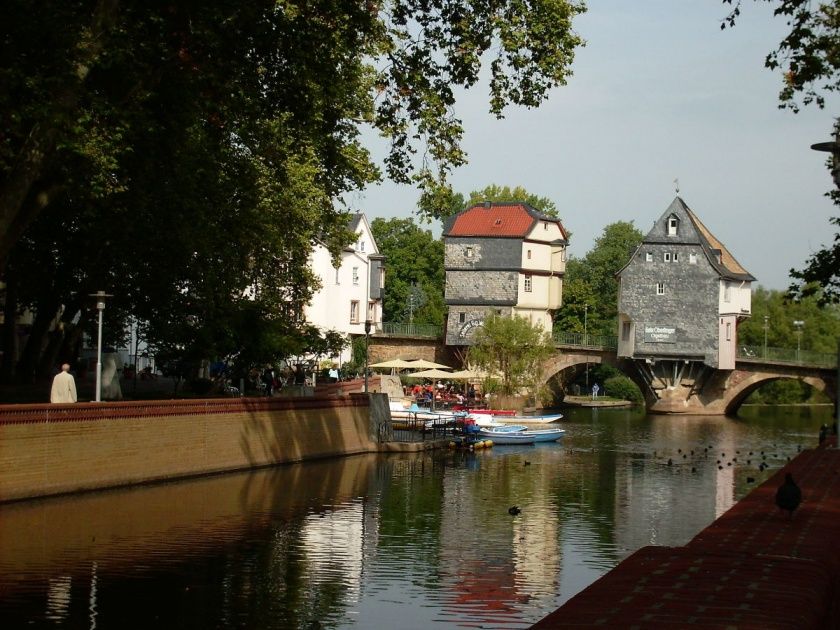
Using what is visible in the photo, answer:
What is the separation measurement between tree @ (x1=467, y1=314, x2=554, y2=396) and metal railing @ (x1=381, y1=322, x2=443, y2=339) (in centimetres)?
1017

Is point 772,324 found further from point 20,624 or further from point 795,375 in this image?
point 20,624

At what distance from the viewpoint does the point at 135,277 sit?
126 ft

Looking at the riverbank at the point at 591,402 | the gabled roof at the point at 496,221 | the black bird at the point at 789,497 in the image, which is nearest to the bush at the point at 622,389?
the riverbank at the point at 591,402

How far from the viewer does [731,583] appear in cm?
1211

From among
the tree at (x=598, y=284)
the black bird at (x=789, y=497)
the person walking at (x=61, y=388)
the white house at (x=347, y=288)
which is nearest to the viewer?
the black bird at (x=789, y=497)

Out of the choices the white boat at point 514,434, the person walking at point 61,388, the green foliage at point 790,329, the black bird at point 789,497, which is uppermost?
the green foliage at point 790,329

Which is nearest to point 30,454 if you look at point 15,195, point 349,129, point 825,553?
point 15,195

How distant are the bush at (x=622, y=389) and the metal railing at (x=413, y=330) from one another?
21.3 m

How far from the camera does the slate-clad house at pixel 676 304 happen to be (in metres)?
96.9

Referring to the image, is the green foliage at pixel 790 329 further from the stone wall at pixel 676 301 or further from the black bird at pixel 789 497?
the black bird at pixel 789 497

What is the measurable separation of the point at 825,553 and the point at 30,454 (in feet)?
60.7

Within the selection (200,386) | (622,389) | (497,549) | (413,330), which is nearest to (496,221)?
(413,330)

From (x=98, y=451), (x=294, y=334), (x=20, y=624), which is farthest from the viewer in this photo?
(x=294, y=334)

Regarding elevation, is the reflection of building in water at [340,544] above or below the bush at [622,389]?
below
